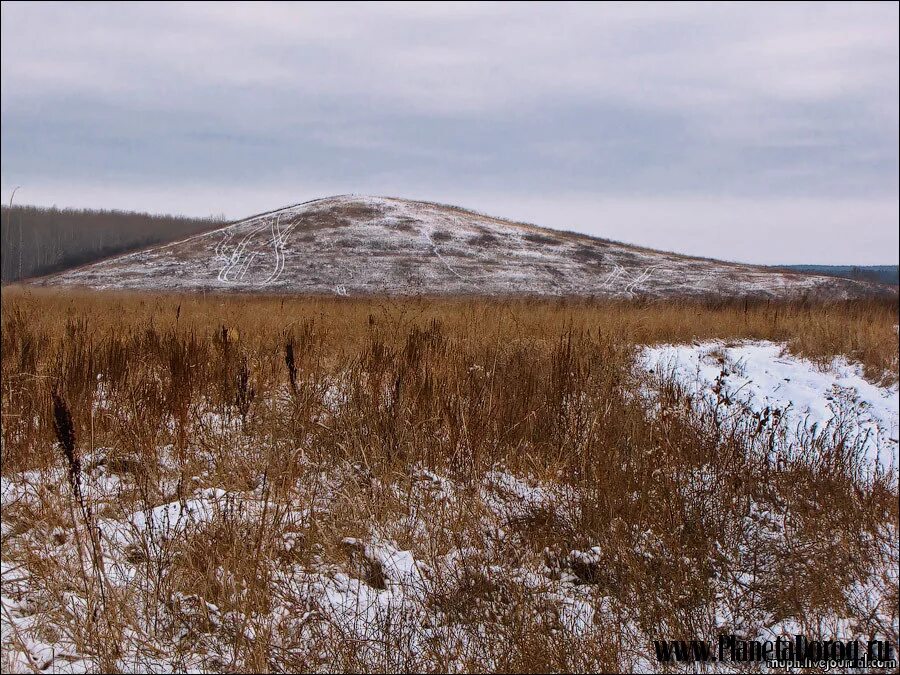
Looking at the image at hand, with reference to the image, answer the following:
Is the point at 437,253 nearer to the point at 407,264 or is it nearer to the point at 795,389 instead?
the point at 407,264

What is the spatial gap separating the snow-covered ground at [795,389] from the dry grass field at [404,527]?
0.92 feet

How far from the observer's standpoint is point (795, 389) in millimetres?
5367

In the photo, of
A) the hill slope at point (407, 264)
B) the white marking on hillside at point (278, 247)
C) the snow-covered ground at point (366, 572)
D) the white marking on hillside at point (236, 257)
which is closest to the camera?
the snow-covered ground at point (366, 572)

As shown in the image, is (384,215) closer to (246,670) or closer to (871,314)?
(871,314)

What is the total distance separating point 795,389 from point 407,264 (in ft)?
61.0

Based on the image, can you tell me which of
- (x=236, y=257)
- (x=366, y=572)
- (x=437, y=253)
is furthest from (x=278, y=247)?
(x=366, y=572)

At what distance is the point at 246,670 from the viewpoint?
1599mm

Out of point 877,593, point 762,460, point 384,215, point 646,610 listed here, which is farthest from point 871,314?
point 384,215

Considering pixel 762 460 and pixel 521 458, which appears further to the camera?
pixel 762 460

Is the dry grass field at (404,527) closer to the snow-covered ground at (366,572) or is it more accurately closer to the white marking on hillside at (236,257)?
the snow-covered ground at (366,572)

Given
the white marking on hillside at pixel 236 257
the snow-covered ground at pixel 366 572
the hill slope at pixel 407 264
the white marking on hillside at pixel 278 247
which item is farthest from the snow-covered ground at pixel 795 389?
the white marking on hillside at pixel 236 257

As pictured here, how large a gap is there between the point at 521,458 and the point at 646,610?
3.67 feet

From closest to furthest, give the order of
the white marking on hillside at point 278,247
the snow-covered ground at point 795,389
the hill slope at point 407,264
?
the snow-covered ground at point 795,389 < the hill slope at point 407,264 < the white marking on hillside at point 278,247

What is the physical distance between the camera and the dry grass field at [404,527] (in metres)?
1.75
